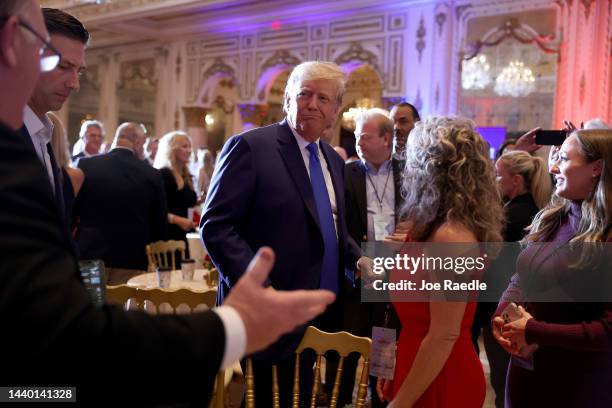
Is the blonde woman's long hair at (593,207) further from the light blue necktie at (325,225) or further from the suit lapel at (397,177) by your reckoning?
the suit lapel at (397,177)

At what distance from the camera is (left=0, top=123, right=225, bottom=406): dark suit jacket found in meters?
0.68

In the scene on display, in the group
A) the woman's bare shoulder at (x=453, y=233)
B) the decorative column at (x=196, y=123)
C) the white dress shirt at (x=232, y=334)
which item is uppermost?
the decorative column at (x=196, y=123)

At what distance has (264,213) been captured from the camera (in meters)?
2.08

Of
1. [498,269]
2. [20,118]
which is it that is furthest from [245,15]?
[20,118]

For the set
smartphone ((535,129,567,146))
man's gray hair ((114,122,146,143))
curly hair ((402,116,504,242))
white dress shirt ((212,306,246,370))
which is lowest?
white dress shirt ((212,306,246,370))

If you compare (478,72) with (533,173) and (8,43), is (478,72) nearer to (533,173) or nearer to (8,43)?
(533,173)

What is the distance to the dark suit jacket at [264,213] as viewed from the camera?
79.6 inches

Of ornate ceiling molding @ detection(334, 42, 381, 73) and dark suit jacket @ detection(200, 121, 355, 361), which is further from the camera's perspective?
ornate ceiling molding @ detection(334, 42, 381, 73)

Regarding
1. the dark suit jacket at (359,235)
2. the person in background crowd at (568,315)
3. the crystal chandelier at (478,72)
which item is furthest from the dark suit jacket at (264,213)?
the crystal chandelier at (478,72)

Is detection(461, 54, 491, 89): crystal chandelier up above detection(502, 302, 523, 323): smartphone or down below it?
above

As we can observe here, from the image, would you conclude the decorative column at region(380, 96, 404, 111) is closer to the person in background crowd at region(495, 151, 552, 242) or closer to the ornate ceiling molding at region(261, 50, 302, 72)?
the ornate ceiling molding at region(261, 50, 302, 72)

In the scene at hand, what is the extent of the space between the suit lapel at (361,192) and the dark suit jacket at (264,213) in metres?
1.16

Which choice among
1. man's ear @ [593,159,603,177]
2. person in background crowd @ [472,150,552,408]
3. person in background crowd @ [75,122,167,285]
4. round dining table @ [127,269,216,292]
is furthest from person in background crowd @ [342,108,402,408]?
person in background crowd @ [75,122,167,285]

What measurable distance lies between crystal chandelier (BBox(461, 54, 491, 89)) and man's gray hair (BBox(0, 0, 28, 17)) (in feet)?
26.0
